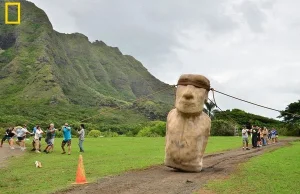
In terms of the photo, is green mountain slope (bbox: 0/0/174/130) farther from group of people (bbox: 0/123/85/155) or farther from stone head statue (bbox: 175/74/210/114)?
stone head statue (bbox: 175/74/210/114)

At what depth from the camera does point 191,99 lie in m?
17.4

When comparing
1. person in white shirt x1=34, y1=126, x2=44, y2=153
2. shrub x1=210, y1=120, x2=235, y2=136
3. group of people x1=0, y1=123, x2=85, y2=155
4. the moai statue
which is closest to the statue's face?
the moai statue

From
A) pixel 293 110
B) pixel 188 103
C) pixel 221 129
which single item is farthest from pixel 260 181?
A: pixel 293 110

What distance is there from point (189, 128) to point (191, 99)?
1130mm

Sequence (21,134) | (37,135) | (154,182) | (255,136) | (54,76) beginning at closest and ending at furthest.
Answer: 1. (154,182)
2. (37,135)
3. (21,134)
4. (255,136)
5. (54,76)

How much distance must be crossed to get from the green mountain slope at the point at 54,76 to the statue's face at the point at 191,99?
213 feet

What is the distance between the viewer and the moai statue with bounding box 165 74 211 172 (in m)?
17.2

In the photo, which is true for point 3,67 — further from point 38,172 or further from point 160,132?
point 38,172

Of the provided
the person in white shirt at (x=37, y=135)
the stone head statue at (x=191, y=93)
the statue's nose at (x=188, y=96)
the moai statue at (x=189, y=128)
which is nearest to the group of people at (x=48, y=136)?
the person in white shirt at (x=37, y=135)

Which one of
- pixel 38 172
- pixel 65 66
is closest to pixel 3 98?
pixel 65 66

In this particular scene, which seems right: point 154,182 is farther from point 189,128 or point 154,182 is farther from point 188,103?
point 188,103

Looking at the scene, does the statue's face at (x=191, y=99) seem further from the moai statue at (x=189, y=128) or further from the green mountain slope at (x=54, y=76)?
the green mountain slope at (x=54, y=76)

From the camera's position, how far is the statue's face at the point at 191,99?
57.0ft

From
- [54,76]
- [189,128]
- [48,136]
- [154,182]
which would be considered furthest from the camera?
[54,76]
